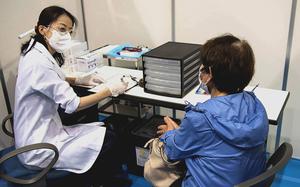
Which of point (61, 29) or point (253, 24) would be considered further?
point (253, 24)

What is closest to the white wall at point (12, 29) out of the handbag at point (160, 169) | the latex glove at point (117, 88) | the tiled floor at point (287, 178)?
the latex glove at point (117, 88)

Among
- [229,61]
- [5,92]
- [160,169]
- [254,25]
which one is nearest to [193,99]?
[160,169]

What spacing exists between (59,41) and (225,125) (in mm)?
1065

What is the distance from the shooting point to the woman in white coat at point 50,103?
64.9 inches

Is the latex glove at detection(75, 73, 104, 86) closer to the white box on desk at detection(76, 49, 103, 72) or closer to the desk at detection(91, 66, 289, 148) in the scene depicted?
the white box on desk at detection(76, 49, 103, 72)

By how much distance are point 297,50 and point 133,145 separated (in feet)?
4.12

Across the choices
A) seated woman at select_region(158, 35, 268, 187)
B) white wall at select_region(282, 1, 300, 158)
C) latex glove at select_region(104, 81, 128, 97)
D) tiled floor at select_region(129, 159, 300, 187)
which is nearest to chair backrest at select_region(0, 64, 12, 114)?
latex glove at select_region(104, 81, 128, 97)

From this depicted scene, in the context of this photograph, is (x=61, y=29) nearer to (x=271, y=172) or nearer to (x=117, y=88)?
(x=117, y=88)

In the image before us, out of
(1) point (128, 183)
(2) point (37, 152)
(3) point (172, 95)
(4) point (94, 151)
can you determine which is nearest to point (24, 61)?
(2) point (37, 152)

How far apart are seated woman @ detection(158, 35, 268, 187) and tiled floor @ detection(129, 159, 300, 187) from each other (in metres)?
1.07

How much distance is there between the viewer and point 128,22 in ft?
8.91

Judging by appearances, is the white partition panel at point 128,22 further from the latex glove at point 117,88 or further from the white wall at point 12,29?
the latex glove at point 117,88

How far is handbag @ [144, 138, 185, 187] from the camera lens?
1.44 meters

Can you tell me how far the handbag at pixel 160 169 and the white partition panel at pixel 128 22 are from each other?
4.36ft
